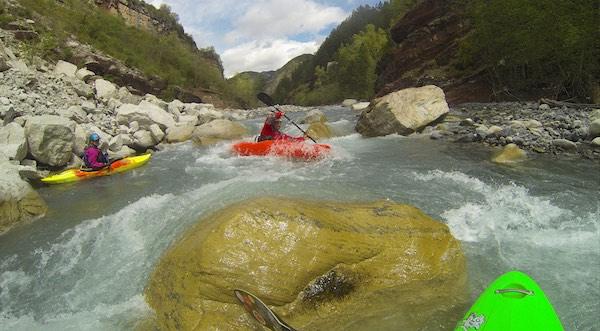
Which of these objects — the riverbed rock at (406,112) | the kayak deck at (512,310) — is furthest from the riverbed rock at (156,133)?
the kayak deck at (512,310)

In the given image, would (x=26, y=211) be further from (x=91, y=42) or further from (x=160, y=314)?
(x=91, y=42)

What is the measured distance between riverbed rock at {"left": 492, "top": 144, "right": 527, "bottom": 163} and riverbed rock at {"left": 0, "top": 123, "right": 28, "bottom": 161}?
9.90m

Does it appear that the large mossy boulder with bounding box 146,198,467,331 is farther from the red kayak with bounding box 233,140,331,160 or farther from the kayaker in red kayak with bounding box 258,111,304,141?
the kayaker in red kayak with bounding box 258,111,304,141

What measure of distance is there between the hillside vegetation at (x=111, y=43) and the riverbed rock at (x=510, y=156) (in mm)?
18179

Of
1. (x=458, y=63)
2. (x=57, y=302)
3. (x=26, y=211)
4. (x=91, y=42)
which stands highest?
(x=91, y=42)

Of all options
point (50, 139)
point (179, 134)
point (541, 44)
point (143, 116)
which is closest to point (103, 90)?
point (143, 116)

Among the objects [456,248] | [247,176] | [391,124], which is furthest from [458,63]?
[456,248]

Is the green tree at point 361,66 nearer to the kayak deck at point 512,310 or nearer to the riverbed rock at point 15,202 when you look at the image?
the riverbed rock at point 15,202

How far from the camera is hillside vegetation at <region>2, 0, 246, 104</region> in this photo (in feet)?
62.0

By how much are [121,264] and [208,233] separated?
1.50m

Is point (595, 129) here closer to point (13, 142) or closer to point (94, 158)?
point (94, 158)

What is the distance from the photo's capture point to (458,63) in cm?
2336

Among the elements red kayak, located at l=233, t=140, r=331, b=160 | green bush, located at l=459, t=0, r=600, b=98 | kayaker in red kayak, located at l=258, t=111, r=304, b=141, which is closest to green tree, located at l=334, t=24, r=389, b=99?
green bush, located at l=459, t=0, r=600, b=98

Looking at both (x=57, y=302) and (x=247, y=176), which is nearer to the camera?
(x=57, y=302)
